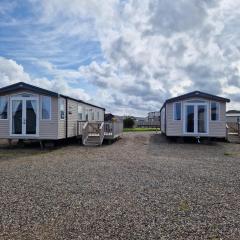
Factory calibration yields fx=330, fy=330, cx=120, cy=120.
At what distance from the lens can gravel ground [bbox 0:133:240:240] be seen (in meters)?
4.41

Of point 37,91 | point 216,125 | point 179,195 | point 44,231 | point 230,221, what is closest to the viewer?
point 44,231

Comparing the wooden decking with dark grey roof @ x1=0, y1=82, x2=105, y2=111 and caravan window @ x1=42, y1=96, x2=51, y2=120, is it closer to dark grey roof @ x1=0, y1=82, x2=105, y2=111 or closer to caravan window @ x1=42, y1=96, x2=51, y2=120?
caravan window @ x1=42, y1=96, x2=51, y2=120

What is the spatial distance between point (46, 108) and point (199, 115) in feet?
26.7

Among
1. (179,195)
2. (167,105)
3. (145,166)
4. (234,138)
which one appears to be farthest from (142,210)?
(234,138)

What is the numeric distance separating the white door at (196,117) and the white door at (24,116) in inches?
315

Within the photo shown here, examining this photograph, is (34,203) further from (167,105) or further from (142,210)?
(167,105)

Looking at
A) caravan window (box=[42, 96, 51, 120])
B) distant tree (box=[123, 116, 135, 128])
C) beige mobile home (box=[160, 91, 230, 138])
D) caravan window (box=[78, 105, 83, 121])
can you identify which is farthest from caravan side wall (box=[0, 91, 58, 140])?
distant tree (box=[123, 116, 135, 128])

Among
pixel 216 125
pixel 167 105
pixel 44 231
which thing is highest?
pixel 167 105

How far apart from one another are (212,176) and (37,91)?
9.84 meters

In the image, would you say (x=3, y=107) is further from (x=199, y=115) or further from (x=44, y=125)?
(x=199, y=115)

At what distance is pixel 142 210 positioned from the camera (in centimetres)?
528

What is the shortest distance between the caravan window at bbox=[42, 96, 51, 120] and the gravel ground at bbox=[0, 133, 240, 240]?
614 cm

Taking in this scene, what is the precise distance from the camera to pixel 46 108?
1562 centimetres

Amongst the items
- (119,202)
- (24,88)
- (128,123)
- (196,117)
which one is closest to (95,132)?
(24,88)
